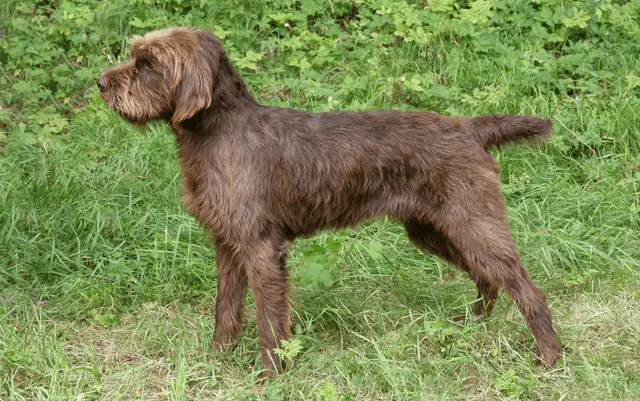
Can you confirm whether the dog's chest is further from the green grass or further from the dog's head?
the green grass

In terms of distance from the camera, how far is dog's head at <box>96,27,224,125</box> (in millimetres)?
4285

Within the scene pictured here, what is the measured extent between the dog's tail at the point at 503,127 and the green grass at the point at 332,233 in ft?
2.92

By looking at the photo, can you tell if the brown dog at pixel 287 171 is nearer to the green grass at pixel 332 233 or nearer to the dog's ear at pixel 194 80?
the dog's ear at pixel 194 80

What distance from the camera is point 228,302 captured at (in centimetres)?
486

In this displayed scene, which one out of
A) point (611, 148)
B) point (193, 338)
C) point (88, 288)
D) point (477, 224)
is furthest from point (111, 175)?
point (611, 148)

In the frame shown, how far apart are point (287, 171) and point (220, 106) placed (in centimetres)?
46

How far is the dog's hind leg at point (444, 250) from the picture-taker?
5.03 metres

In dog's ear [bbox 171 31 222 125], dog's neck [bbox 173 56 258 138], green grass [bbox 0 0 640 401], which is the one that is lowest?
green grass [bbox 0 0 640 401]

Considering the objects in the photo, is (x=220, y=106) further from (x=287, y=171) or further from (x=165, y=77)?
(x=287, y=171)

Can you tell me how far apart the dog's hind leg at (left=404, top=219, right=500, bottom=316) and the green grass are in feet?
0.34

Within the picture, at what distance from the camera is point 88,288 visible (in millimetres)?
5332

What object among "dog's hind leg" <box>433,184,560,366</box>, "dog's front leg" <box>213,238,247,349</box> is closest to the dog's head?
"dog's front leg" <box>213,238,247,349</box>

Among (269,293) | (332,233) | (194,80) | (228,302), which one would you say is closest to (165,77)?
(194,80)

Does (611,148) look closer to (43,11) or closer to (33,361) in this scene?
(33,361)
